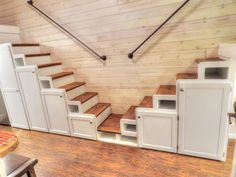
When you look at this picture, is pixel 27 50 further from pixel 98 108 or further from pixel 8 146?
pixel 8 146

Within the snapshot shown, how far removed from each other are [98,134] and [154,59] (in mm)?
1457

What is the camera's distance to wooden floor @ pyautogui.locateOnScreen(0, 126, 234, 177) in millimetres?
1932

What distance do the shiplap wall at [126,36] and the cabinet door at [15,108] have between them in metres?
1.06

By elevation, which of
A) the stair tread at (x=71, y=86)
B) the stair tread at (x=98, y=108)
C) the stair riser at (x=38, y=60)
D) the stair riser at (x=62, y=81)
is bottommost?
the stair tread at (x=98, y=108)

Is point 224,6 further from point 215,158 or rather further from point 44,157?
point 44,157

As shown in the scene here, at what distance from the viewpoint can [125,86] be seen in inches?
112

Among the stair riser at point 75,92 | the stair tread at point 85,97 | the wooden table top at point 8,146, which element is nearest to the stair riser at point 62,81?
the stair riser at point 75,92

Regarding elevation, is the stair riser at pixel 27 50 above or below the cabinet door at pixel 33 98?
above

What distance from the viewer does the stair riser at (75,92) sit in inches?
111

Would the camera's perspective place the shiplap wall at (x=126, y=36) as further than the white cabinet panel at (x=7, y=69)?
No

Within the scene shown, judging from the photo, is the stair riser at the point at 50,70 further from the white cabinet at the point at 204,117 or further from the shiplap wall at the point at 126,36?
the white cabinet at the point at 204,117

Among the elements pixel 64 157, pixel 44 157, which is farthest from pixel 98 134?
pixel 44 157

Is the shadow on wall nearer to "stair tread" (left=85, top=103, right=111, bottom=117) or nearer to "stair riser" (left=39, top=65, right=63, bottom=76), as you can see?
"stair tread" (left=85, top=103, right=111, bottom=117)

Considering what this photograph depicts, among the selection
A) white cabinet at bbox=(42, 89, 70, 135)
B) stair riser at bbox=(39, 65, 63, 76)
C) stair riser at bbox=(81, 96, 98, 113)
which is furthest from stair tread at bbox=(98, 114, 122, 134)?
stair riser at bbox=(39, 65, 63, 76)
